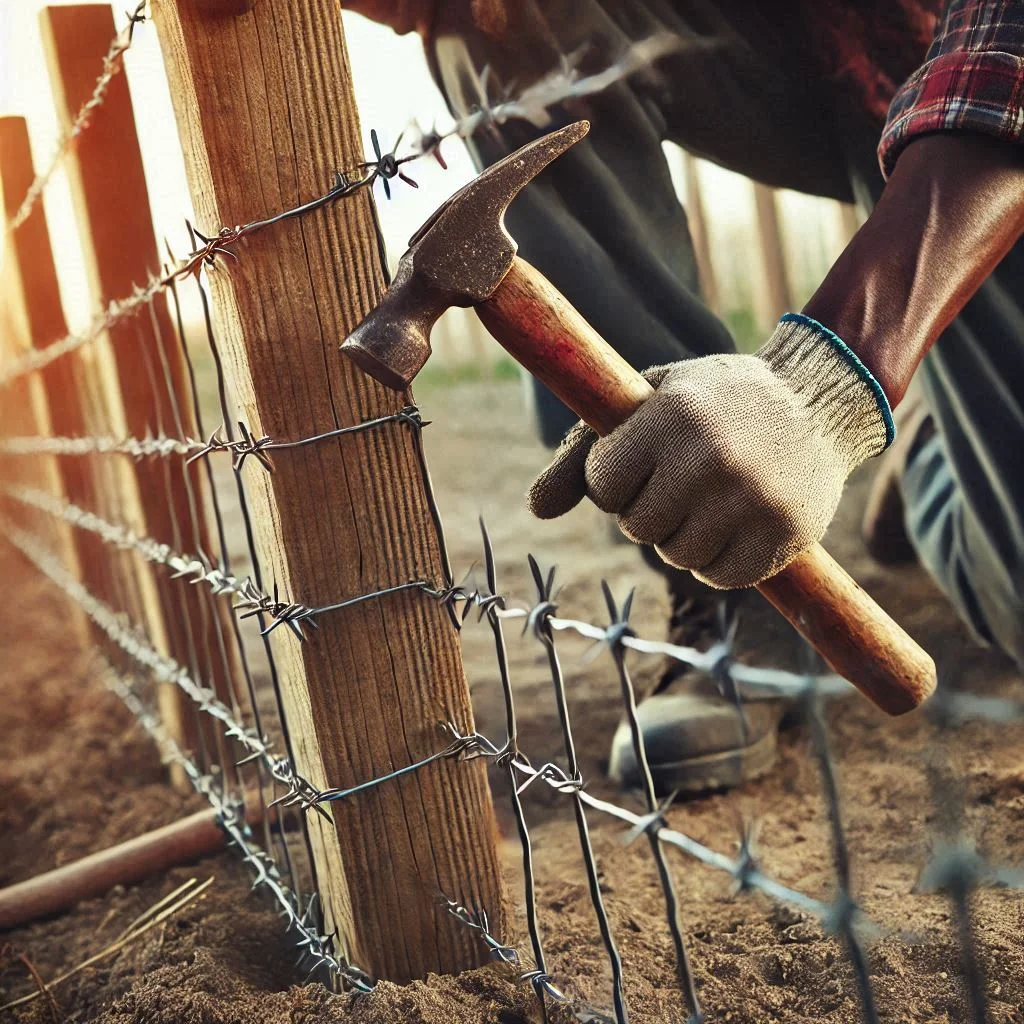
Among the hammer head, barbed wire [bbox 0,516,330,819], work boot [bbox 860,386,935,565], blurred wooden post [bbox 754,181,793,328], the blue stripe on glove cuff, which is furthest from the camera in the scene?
blurred wooden post [bbox 754,181,793,328]

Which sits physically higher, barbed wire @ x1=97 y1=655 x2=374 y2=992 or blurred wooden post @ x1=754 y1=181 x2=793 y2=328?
blurred wooden post @ x1=754 y1=181 x2=793 y2=328

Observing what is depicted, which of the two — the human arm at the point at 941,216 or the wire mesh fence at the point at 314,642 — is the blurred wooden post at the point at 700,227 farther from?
the human arm at the point at 941,216

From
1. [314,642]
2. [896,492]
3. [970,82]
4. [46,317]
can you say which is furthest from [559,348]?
[46,317]

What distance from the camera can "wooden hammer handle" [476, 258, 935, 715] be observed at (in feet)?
3.51

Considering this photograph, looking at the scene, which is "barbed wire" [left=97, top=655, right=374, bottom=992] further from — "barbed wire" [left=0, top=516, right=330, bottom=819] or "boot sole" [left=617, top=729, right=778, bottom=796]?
"boot sole" [left=617, top=729, right=778, bottom=796]

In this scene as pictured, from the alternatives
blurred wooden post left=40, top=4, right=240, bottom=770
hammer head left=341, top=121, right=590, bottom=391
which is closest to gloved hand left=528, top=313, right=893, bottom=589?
hammer head left=341, top=121, right=590, bottom=391

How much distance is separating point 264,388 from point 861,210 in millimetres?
1799

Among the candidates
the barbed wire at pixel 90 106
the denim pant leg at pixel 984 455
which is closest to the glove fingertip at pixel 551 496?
the barbed wire at pixel 90 106

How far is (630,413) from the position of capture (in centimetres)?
110

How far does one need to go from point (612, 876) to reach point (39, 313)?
7.95 feet

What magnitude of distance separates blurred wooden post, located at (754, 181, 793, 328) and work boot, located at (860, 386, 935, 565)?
2.15 meters

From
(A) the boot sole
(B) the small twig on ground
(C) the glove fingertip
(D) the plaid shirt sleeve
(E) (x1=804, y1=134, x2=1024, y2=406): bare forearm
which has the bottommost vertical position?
(A) the boot sole

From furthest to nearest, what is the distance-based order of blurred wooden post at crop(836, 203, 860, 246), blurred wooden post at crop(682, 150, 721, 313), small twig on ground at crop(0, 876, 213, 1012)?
blurred wooden post at crop(836, 203, 860, 246), blurred wooden post at crop(682, 150, 721, 313), small twig on ground at crop(0, 876, 213, 1012)

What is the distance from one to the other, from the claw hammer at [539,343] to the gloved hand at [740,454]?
0.05 m
